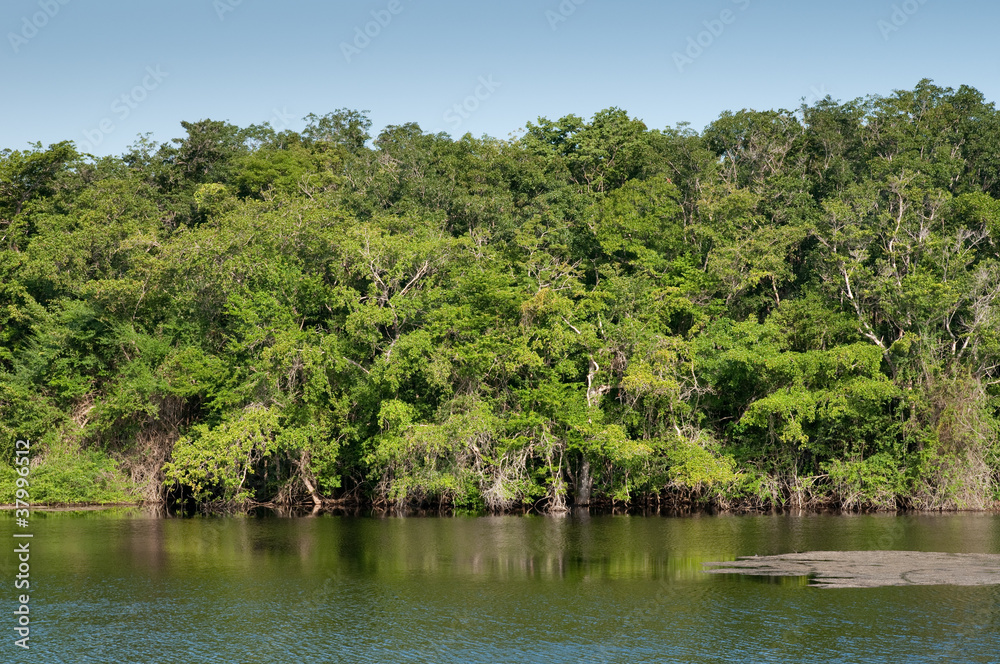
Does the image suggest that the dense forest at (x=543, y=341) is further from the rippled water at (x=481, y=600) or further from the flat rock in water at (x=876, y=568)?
the flat rock in water at (x=876, y=568)

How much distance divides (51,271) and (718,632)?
3542 cm

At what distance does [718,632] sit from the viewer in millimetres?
18266

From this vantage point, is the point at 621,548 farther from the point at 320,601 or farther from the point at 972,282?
the point at 972,282

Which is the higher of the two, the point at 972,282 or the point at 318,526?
the point at 972,282

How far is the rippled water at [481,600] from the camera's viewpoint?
17219mm

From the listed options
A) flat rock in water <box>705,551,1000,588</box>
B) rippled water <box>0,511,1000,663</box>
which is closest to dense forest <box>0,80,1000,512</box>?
rippled water <box>0,511,1000,663</box>

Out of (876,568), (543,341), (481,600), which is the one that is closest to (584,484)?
(543,341)

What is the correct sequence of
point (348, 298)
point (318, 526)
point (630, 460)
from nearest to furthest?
1. point (318, 526)
2. point (630, 460)
3. point (348, 298)

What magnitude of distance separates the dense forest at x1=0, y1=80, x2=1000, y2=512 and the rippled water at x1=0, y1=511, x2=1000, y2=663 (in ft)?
19.0

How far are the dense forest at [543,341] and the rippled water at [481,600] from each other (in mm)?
5786

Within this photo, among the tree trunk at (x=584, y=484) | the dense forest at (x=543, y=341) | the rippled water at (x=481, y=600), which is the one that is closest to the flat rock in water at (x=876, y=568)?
the rippled water at (x=481, y=600)

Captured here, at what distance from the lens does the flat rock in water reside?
2239cm

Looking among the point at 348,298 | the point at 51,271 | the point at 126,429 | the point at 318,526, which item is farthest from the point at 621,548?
the point at 51,271

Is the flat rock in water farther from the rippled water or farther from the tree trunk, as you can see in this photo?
the tree trunk
